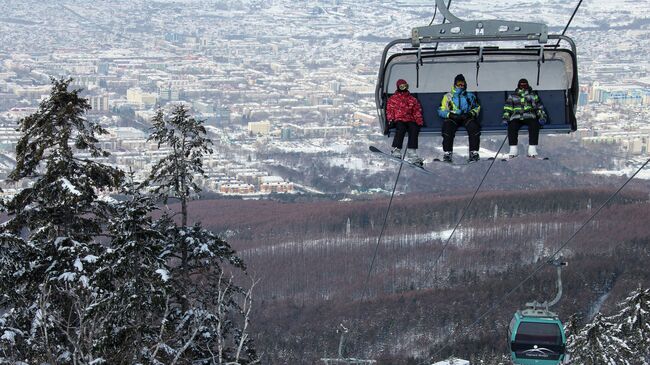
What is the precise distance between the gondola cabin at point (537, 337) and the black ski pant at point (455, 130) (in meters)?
3.90

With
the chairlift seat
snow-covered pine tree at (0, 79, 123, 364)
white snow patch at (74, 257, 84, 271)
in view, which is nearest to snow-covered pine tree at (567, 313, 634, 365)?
the chairlift seat

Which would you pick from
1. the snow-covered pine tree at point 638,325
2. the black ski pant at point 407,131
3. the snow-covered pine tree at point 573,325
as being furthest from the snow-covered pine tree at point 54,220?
the snow-covered pine tree at point 638,325

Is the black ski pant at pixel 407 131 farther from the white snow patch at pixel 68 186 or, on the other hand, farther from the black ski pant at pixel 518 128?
the white snow patch at pixel 68 186

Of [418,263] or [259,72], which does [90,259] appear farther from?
[259,72]

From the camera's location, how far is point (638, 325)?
23.5 metres

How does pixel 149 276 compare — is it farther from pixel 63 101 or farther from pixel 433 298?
pixel 433 298

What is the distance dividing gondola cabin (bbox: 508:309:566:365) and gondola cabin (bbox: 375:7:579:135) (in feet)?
12.0

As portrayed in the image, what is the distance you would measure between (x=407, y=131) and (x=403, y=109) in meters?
A: 0.24

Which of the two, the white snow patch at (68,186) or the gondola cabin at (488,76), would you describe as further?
the white snow patch at (68,186)

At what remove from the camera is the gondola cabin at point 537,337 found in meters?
16.6

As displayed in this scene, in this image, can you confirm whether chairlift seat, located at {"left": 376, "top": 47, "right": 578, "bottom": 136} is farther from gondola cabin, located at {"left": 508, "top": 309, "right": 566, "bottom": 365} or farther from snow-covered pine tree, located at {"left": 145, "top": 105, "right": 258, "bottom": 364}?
gondola cabin, located at {"left": 508, "top": 309, "right": 566, "bottom": 365}

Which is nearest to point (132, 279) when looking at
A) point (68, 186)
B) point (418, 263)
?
point (68, 186)

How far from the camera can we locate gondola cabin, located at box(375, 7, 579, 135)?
13203mm

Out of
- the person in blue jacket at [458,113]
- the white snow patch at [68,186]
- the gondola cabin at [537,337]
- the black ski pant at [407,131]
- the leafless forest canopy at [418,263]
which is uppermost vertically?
the person in blue jacket at [458,113]
